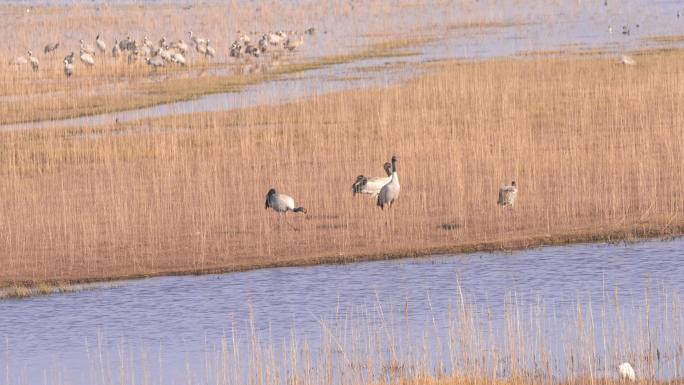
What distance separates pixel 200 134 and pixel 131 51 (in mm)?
22548

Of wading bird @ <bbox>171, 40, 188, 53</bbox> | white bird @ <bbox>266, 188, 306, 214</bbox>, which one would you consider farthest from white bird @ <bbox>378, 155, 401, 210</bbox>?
wading bird @ <bbox>171, 40, 188, 53</bbox>

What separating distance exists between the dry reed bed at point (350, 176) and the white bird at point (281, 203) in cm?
36

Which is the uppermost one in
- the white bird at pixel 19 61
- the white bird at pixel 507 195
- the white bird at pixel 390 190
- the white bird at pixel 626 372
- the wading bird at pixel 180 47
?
the wading bird at pixel 180 47

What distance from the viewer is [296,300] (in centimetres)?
1808

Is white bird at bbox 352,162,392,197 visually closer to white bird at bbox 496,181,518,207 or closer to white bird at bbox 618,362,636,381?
white bird at bbox 496,181,518,207

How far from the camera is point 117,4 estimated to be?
95.1m

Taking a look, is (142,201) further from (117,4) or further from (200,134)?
(117,4)

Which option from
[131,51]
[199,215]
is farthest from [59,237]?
[131,51]

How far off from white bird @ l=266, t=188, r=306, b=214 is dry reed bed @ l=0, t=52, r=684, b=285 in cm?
36

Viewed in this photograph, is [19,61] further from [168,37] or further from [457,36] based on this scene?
[457,36]

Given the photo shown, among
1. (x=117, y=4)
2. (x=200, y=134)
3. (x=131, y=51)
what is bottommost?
(x=200, y=134)

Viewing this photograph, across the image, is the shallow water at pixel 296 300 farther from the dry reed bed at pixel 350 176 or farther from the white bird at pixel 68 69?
the white bird at pixel 68 69

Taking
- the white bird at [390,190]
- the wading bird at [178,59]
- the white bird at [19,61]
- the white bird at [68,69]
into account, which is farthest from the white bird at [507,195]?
the white bird at [19,61]

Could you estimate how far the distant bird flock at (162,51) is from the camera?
169ft
